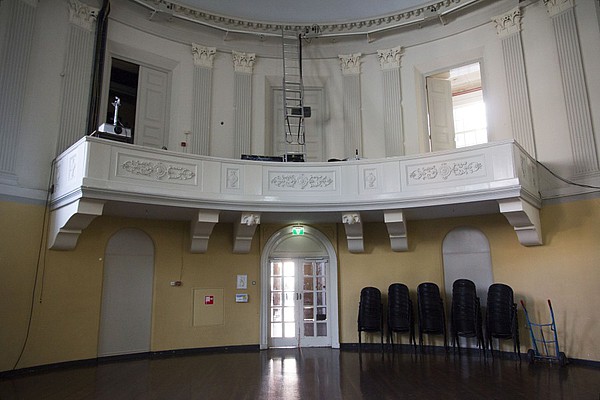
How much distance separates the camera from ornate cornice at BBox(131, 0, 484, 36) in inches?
380

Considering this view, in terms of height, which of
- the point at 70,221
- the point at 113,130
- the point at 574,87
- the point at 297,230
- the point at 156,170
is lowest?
the point at 70,221

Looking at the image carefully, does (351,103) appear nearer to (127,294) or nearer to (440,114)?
(440,114)

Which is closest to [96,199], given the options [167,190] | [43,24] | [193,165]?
[167,190]

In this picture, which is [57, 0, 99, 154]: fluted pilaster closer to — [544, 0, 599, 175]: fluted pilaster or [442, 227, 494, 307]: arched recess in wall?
[442, 227, 494, 307]: arched recess in wall

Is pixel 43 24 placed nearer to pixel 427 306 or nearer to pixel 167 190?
pixel 167 190

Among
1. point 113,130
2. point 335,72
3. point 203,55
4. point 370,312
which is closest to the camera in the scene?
point 113,130

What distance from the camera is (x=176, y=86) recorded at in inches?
388

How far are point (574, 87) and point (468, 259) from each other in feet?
12.0

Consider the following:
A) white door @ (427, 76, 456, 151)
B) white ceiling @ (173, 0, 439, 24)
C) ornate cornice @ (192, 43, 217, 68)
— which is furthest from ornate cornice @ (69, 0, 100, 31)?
white door @ (427, 76, 456, 151)

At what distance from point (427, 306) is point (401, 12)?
6296 millimetres

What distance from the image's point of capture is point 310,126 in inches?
419

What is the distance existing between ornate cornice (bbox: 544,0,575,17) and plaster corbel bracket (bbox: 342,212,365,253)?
5.22 m

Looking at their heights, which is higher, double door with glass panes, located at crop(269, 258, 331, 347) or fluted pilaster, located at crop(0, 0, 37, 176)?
fluted pilaster, located at crop(0, 0, 37, 176)

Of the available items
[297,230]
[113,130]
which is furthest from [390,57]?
[113,130]
